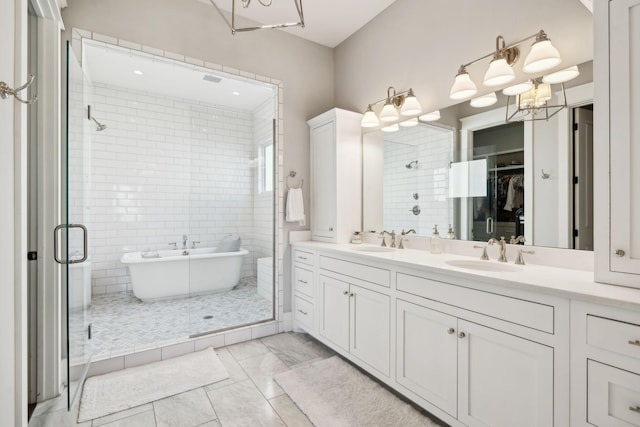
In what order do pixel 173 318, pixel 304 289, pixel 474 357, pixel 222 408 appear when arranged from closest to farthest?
1. pixel 474 357
2. pixel 222 408
3. pixel 304 289
4. pixel 173 318

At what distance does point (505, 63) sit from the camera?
1893mm

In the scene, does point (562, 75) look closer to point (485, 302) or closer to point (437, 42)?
point (437, 42)

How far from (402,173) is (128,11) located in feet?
8.28

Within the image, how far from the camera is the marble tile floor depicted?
180 centimetres

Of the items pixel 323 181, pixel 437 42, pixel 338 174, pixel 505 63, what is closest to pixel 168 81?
pixel 323 181

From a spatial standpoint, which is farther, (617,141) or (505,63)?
(505,63)

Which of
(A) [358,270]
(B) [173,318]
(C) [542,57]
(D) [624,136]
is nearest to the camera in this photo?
(D) [624,136]

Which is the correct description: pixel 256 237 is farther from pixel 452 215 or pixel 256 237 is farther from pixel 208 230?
pixel 452 215

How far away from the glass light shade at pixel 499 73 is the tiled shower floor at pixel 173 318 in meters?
2.64

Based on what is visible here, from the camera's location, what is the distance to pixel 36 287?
1890 mm

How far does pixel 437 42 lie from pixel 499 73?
733mm
